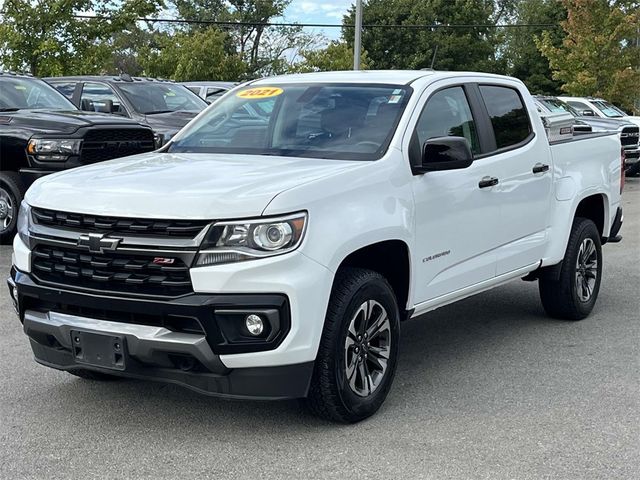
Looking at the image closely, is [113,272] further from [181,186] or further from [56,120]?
[56,120]

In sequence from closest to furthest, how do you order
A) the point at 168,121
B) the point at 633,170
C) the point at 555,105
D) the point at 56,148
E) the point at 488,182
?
1. the point at 488,182
2. the point at 56,148
3. the point at 168,121
4. the point at 555,105
5. the point at 633,170

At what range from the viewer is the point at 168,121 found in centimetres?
1250

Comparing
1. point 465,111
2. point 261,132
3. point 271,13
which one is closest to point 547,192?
point 465,111

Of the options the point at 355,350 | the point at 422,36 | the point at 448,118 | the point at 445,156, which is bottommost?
the point at 422,36

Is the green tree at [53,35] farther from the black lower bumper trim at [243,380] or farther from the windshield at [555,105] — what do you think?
the black lower bumper trim at [243,380]

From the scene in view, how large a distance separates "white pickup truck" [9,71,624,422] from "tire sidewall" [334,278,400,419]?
10 mm

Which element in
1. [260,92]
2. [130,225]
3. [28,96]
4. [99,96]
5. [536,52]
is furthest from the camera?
[536,52]

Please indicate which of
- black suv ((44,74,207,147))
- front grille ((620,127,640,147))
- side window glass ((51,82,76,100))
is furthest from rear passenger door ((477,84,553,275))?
front grille ((620,127,640,147))

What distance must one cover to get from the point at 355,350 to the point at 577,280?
117 inches

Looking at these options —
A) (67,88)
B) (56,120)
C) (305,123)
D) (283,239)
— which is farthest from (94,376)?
(67,88)

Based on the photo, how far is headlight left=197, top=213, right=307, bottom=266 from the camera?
13.2 ft

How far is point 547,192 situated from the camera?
20.9 feet

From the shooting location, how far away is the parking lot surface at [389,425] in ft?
13.2

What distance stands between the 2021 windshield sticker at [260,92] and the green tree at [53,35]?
15.7 m
